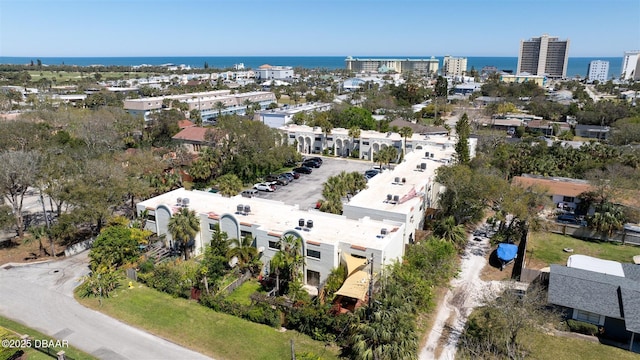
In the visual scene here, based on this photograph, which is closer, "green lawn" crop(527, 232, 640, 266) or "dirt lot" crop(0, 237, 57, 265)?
"dirt lot" crop(0, 237, 57, 265)

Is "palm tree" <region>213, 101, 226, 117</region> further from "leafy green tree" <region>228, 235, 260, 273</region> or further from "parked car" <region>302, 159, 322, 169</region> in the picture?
"leafy green tree" <region>228, 235, 260, 273</region>

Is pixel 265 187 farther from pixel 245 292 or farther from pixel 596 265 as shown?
pixel 596 265

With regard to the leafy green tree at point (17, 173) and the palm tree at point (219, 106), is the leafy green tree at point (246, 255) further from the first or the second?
the palm tree at point (219, 106)

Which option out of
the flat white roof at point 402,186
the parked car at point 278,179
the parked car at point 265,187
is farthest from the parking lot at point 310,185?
the flat white roof at point 402,186

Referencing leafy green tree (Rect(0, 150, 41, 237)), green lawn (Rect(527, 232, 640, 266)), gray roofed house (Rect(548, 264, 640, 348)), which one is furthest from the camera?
leafy green tree (Rect(0, 150, 41, 237))

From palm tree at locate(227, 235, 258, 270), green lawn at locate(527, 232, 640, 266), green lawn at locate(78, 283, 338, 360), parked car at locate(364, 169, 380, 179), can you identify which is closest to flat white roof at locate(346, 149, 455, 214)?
parked car at locate(364, 169, 380, 179)

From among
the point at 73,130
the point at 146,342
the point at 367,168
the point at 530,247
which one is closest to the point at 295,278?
the point at 146,342
